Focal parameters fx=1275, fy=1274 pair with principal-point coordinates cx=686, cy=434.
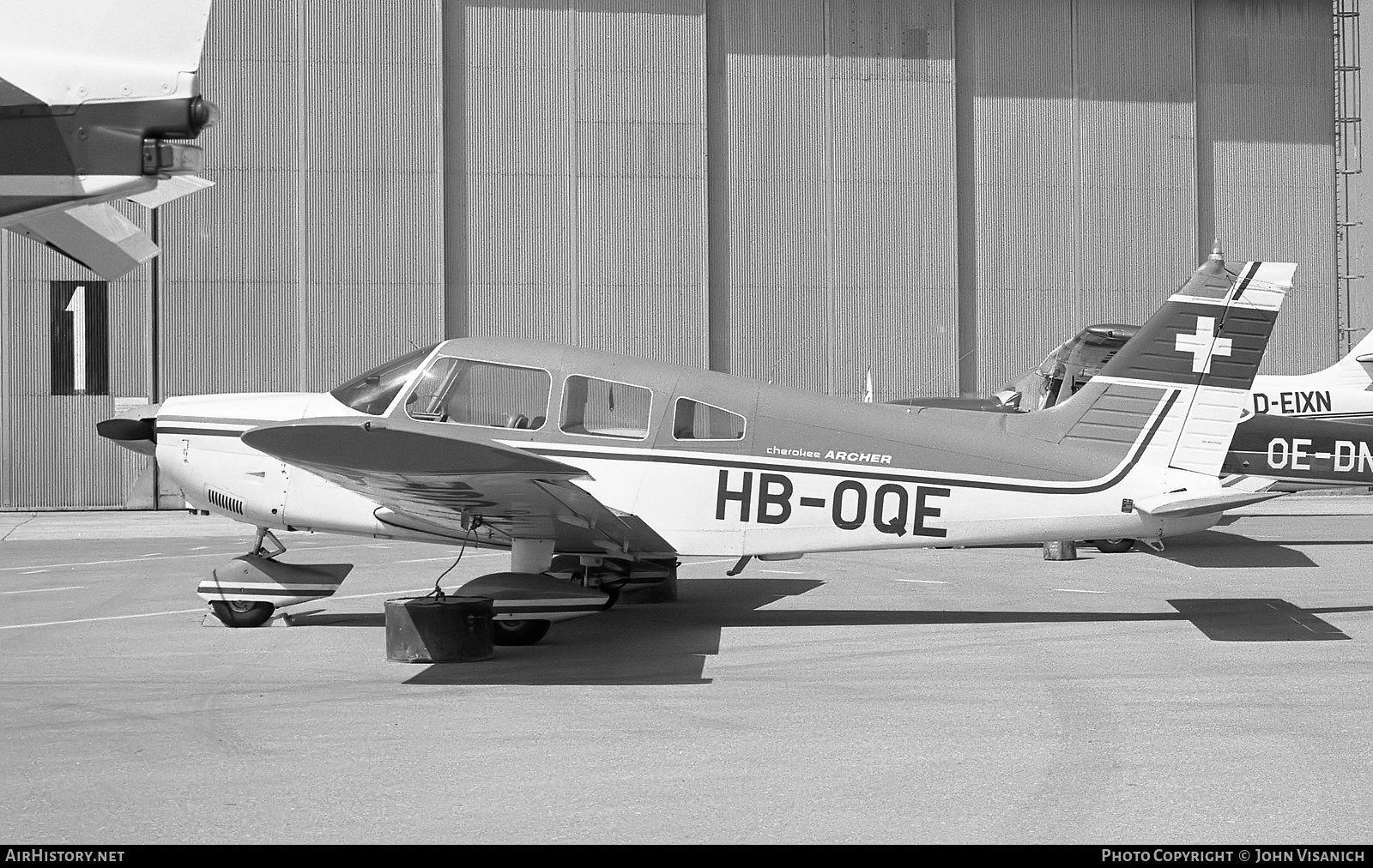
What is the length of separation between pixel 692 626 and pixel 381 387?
292cm

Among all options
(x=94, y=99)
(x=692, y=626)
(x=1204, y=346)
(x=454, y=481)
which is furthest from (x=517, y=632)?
(x=1204, y=346)

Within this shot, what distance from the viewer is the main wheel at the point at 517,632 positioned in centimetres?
881

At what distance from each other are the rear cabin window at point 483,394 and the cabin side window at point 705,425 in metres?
0.97

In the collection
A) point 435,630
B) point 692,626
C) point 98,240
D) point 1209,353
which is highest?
point 98,240

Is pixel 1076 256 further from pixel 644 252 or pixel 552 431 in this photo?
pixel 552 431

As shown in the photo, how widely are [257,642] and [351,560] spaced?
216 inches

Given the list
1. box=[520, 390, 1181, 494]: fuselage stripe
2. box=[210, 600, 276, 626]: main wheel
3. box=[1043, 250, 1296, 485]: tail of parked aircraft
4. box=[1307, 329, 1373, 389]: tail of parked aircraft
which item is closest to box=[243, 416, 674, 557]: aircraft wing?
box=[520, 390, 1181, 494]: fuselage stripe

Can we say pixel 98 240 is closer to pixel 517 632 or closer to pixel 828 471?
pixel 517 632

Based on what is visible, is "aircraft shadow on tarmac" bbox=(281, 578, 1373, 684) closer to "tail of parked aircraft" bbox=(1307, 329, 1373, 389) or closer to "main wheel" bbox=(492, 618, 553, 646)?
"main wheel" bbox=(492, 618, 553, 646)

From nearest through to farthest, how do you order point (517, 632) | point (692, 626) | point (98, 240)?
point (98, 240)
point (517, 632)
point (692, 626)

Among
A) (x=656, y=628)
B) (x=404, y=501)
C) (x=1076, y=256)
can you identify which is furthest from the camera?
(x=1076, y=256)

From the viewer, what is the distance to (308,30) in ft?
75.6

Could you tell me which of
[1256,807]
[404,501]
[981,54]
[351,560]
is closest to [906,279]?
[981,54]

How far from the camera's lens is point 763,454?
360 inches
